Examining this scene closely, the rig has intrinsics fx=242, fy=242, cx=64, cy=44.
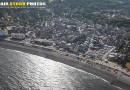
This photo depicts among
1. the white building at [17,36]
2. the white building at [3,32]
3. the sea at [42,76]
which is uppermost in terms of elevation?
the white building at [3,32]

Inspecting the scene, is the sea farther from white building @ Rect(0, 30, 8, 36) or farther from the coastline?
white building @ Rect(0, 30, 8, 36)

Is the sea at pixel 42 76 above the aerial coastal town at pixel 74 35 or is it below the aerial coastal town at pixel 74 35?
below

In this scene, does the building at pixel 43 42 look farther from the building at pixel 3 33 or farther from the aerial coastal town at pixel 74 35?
the building at pixel 3 33

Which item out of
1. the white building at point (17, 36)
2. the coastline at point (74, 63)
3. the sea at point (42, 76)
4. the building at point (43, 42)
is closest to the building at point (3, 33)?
the white building at point (17, 36)

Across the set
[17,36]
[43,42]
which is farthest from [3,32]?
[43,42]

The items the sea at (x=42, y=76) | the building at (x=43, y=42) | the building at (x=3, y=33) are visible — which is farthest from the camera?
the building at (x=3, y=33)

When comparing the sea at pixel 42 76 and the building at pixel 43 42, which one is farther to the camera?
the building at pixel 43 42
